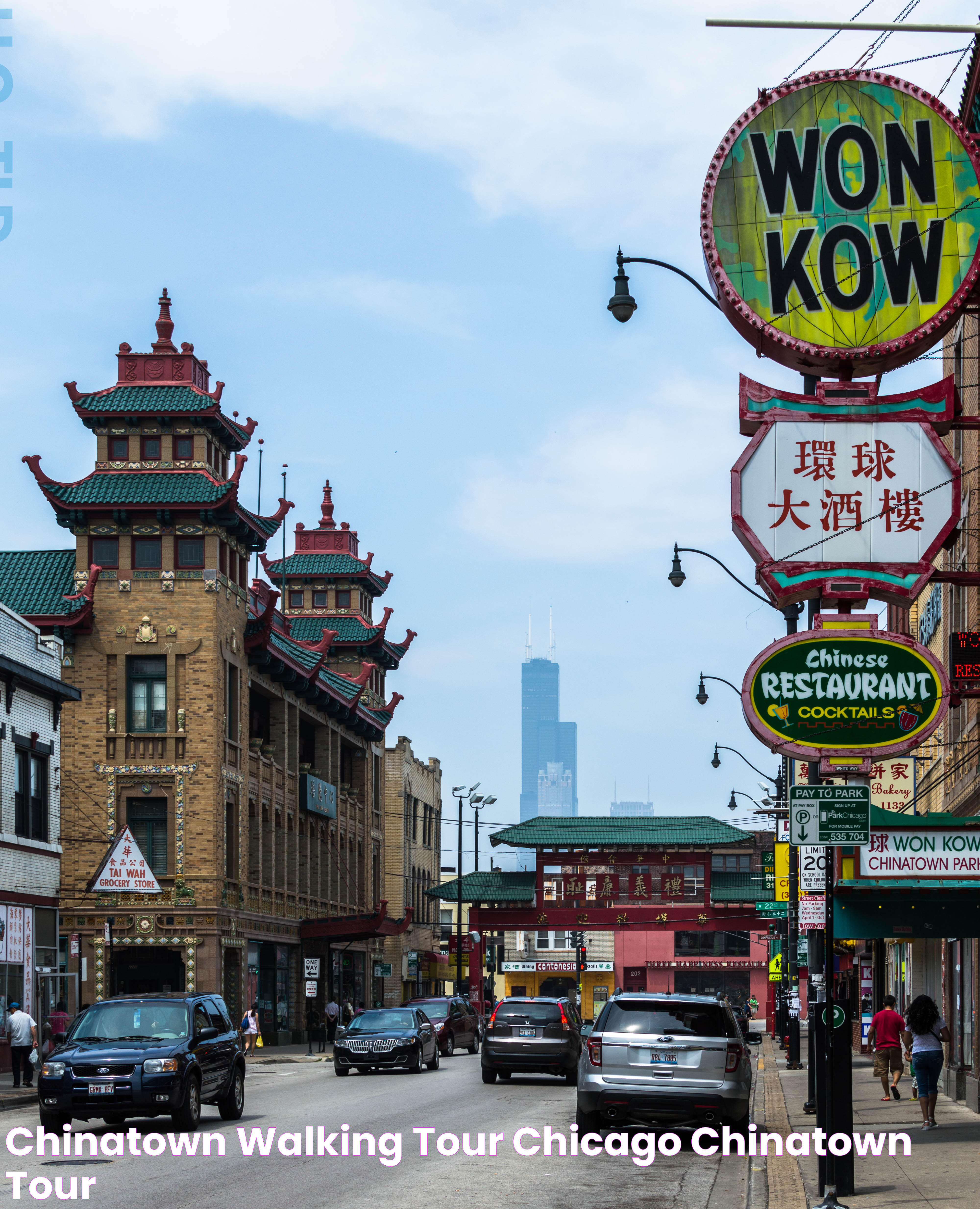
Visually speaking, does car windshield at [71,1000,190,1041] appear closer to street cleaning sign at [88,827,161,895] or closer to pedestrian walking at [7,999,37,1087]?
pedestrian walking at [7,999,37,1087]

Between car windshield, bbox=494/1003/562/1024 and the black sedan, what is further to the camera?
the black sedan

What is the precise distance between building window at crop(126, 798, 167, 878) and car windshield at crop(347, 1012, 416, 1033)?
1745 cm

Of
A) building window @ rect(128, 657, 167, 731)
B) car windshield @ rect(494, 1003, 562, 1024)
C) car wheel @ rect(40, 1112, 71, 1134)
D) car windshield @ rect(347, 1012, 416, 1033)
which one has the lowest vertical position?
car windshield @ rect(347, 1012, 416, 1033)

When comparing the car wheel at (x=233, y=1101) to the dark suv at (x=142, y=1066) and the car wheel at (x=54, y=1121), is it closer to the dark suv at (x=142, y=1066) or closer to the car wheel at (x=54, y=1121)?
the dark suv at (x=142, y=1066)

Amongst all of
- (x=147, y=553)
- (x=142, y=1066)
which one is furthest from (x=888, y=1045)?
(x=147, y=553)

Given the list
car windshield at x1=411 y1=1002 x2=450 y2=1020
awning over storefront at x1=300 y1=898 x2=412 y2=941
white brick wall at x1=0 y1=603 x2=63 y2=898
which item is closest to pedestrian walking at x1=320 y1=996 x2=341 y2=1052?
awning over storefront at x1=300 y1=898 x2=412 y2=941

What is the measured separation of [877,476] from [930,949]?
706 inches

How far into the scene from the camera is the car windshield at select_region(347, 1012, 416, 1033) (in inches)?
1389

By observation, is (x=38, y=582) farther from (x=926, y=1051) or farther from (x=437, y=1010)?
(x=926, y=1051)

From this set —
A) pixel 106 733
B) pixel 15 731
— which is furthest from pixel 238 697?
pixel 15 731

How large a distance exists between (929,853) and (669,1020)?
3424 mm

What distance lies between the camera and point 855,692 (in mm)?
16484

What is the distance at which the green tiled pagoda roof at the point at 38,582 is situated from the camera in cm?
5184

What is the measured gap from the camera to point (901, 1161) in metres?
17.5
